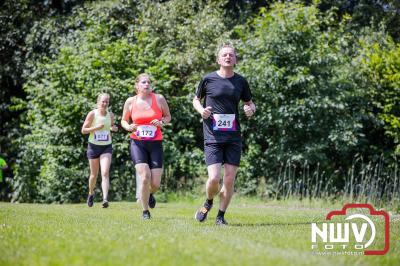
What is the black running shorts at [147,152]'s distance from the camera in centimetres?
822

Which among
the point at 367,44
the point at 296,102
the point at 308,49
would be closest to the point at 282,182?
the point at 296,102

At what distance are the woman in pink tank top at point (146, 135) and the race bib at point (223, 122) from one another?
3.76 ft

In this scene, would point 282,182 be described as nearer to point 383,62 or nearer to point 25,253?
point 383,62

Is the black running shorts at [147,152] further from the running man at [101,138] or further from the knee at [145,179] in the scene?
the running man at [101,138]

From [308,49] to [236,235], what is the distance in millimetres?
10775

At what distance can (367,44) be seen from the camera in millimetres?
17688

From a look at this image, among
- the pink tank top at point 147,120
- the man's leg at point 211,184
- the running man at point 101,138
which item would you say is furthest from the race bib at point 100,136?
the man's leg at point 211,184

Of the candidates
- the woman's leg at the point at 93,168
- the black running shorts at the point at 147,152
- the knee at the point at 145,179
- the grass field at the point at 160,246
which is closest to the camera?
the grass field at the point at 160,246

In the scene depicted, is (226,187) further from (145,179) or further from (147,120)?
(147,120)

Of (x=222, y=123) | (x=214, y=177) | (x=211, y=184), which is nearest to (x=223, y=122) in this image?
(x=222, y=123)

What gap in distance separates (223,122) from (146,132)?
1393 mm

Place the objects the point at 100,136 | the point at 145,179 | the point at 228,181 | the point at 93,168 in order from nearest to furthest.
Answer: the point at 228,181 → the point at 145,179 → the point at 100,136 → the point at 93,168

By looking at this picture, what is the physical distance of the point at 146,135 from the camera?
8.27m

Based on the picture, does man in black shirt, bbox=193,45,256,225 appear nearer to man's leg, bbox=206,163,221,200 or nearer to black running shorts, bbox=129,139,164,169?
man's leg, bbox=206,163,221,200
